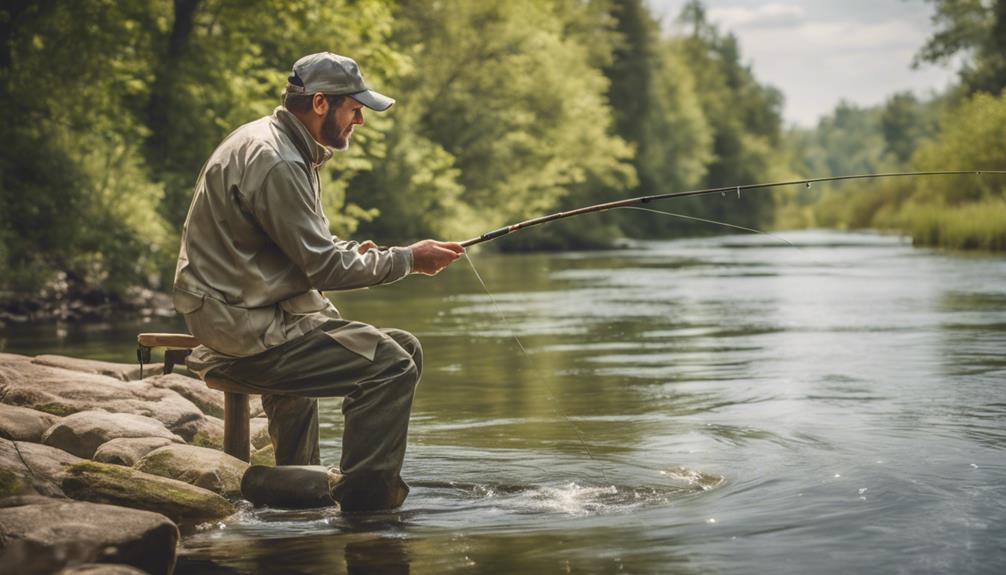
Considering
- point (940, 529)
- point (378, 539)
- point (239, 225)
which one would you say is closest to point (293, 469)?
point (378, 539)

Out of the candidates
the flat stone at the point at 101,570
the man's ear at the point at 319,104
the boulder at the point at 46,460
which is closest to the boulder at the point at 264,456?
the boulder at the point at 46,460

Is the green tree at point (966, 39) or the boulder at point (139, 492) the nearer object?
the boulder at point (139, 492)

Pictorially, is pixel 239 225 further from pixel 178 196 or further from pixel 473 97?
pixel 473 97

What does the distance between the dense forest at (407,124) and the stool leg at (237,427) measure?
37.8ft

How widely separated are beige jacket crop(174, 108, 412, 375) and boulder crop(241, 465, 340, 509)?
2.08 ft

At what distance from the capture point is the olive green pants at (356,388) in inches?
191

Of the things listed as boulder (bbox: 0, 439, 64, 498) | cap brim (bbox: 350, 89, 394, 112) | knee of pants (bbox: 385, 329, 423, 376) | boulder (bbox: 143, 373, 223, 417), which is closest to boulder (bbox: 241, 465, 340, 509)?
knee of pants (bbox: 385, 329, 423, 376)

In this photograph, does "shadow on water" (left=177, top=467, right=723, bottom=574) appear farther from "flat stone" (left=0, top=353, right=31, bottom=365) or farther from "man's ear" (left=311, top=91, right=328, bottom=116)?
"flat stone" (left=0, top=353, right=31, bottom=365)

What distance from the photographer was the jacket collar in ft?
15.9

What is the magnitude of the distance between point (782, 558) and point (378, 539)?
1.35 m

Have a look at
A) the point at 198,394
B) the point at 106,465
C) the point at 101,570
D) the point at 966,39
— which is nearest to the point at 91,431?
the point at 106,465

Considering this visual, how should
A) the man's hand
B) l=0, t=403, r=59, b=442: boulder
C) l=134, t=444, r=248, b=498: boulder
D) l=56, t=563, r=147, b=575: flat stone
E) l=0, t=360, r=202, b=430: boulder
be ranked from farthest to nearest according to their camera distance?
1. l=0, t=360, r=202, b=430: boulder
2. l=0, t=403, r=59, b=442: boulder
3. l=134, t=444, r=248, b=498: boulder
4. the man's hand
5. l=56, t=563, r=147, b=575: flat stone

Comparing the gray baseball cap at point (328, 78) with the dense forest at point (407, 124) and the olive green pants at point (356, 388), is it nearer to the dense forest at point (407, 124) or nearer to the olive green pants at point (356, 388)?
the olive green pants at point (356, 388)

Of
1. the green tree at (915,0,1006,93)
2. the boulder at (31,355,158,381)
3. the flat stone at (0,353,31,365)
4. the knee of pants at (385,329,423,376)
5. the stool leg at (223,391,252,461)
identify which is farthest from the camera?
the green tree at (915,0,1006,93)
